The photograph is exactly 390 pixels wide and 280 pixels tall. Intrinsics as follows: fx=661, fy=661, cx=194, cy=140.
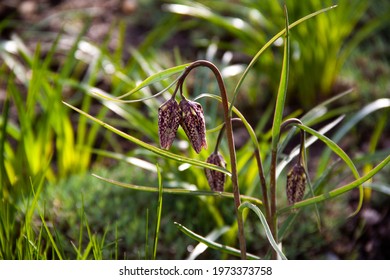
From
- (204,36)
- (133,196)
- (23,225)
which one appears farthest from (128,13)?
(23,225)

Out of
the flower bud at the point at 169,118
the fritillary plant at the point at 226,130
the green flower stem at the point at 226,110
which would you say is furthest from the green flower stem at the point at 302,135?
the flower bud at the point at 169,118

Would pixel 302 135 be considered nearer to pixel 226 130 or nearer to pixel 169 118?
pixel 226 130

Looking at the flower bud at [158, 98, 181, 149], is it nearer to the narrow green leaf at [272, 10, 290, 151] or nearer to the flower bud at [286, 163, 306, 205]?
the narrow green leaf at [272, 10, 290, 151]

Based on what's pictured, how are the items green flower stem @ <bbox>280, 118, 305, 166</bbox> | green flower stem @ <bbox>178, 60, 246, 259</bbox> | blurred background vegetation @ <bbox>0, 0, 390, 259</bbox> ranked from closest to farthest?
1. green flower stem @ <bbox>178, 60, 246, 259</bbox>
2. green flower stem @ <bbox>280, 118, 305, 166</bbox>
3. blurred background vegetation @ <bbox>0, 0, 390, 259</bbox>

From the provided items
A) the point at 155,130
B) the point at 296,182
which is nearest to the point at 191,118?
the point at 296,182

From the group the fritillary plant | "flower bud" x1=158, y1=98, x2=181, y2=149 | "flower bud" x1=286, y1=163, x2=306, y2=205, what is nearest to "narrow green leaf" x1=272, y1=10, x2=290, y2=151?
the fritillary plant

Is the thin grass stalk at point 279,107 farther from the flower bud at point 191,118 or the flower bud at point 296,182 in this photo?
the flower bud at point 191,118
